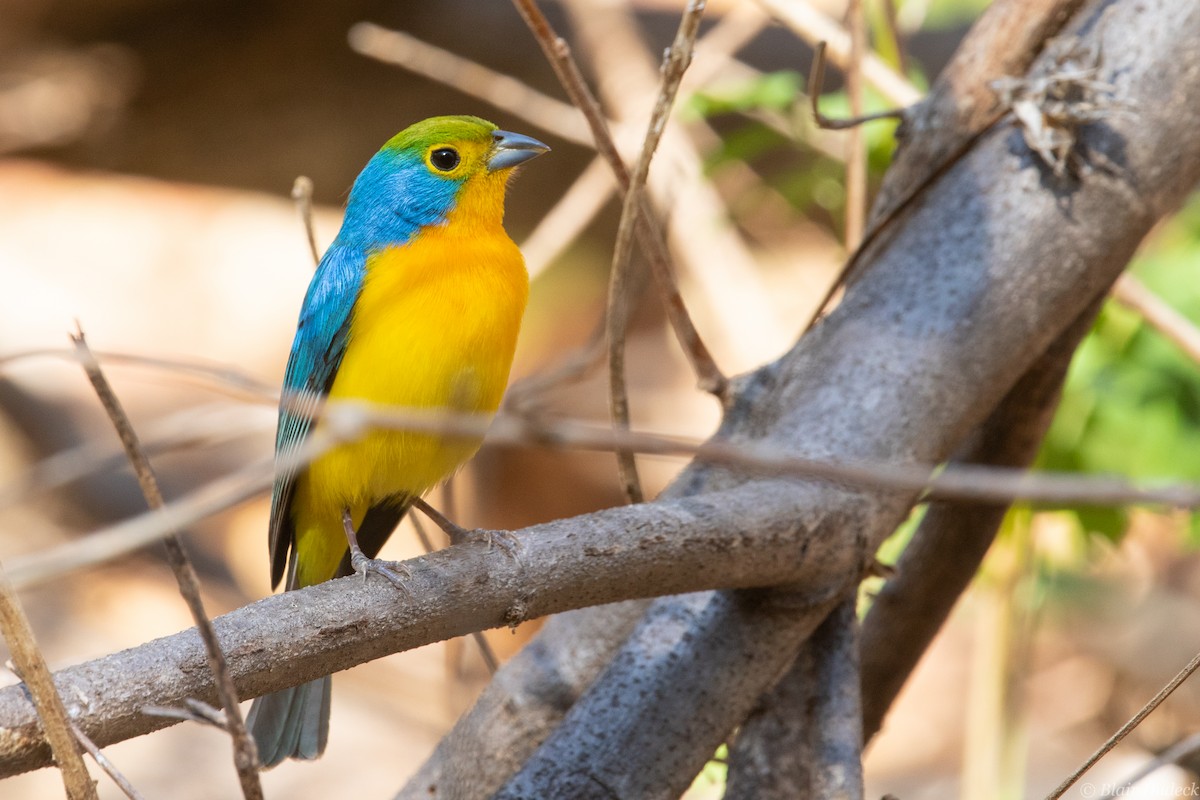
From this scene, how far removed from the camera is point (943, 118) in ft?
9.27

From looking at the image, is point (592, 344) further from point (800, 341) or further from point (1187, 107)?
point (1187, 107)

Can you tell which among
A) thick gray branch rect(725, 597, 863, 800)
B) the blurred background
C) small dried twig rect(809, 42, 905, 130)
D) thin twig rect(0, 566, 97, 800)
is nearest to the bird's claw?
thin twig rect(0, 566, 97, 800)

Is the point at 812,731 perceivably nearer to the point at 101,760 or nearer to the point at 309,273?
the point at 101,760

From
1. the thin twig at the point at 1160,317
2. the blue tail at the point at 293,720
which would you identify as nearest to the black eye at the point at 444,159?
the blue tail at the point at 293,720

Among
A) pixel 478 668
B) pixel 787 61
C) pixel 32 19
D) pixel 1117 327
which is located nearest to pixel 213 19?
pixel 32 19

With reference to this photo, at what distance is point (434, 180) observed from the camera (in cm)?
301

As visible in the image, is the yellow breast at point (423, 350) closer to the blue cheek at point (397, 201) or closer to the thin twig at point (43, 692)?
the blue cheek at point (397, 201)

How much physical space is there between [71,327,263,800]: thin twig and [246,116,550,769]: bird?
127 centimetres

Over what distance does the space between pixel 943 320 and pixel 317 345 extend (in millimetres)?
1455

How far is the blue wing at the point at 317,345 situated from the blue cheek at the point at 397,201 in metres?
0.07

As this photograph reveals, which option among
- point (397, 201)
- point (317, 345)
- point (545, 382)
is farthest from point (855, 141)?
point (545, 382)

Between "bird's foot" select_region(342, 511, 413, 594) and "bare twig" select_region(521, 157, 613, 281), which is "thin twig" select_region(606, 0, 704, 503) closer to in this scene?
"bird's foot" select_region(342, 511, 413, 594)

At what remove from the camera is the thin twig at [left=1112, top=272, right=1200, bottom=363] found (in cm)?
313

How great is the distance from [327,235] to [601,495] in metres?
Answer: 2.79
